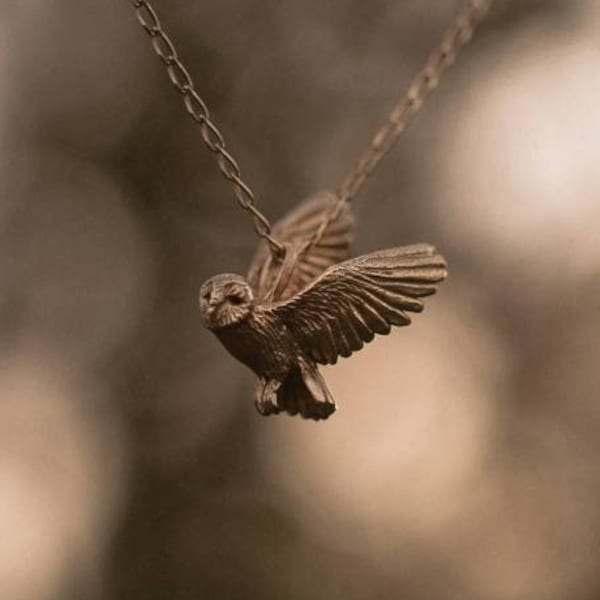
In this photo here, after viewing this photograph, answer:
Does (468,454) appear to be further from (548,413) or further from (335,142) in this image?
(335,142)

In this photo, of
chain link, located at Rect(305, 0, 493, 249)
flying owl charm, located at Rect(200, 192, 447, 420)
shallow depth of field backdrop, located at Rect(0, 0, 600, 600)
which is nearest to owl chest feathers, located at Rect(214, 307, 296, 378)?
flying owl charm, located at Rect(200, 192, 447, 420)

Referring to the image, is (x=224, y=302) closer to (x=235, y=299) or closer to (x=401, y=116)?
(x=235, y=299)

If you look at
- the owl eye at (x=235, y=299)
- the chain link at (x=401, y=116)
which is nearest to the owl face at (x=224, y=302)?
the owl eye at (x=235, y=299)

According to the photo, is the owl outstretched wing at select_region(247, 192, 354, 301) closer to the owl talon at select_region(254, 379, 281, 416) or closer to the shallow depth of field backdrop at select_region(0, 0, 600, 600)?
the owl talon at select_region(254, 379, 281, 416)

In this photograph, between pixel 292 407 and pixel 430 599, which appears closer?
pixel 292 407

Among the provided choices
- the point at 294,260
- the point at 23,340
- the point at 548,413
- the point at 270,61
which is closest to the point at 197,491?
the point at 23,340

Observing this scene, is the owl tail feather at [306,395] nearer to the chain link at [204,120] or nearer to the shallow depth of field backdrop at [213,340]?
the chain link at [204,120]

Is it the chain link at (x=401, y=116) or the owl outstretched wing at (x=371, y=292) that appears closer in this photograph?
the owl outstretched wing at (x=371, y=292)
